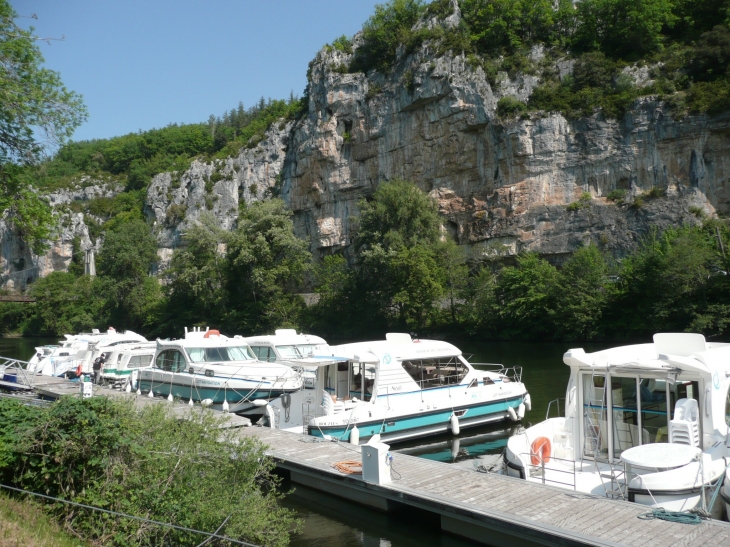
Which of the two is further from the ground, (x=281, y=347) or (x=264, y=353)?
(x=281, y=347)

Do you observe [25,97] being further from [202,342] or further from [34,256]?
[34,256]

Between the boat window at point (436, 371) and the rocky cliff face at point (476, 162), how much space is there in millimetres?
36200

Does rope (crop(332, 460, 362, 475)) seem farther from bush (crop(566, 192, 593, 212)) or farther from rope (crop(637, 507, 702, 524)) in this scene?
bush (crop(566, 192, 593, 212))

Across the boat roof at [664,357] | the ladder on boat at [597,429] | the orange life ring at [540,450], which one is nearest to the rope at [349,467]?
the orange life ring at [540,450]

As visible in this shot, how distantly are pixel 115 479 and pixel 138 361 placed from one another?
1897 centimetres

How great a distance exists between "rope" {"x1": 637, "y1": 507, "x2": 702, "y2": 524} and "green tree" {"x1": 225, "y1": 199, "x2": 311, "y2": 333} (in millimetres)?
44649

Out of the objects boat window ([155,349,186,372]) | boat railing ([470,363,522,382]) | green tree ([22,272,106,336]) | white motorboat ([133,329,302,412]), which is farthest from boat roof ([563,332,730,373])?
green tree ([22,272,106,336])

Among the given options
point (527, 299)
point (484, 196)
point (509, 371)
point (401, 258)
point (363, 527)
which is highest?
point (484, 196)

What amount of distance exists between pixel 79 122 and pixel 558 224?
45.6 meters

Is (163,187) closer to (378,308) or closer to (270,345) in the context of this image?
(378,308)

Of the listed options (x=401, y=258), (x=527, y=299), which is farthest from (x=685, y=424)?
(x=401, y=258)

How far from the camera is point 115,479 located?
7.55 m

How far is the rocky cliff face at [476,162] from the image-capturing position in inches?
1987

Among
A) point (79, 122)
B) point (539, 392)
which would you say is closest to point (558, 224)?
point (539, 392)
